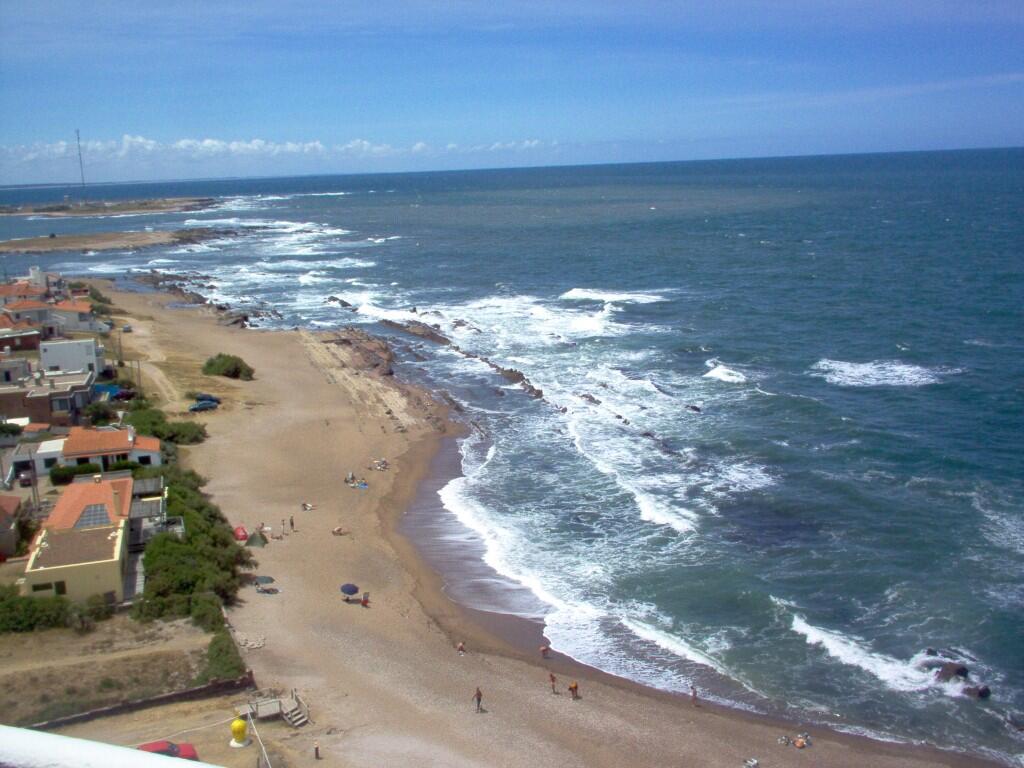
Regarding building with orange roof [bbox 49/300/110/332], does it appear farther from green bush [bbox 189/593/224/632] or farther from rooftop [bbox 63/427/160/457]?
green bush [bbox 189/593/224/632]

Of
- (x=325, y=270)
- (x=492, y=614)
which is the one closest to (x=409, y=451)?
(x=492, y=614)

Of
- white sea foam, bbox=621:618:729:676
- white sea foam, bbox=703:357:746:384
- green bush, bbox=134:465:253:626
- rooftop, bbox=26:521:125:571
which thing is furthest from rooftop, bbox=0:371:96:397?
white sea foam, bbox=703:357:746:384

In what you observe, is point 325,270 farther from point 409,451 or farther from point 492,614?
point 492,614

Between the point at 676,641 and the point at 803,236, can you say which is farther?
the point at 803,236

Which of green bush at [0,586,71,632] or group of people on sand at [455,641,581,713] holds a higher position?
green bush at [0,586,71,632]

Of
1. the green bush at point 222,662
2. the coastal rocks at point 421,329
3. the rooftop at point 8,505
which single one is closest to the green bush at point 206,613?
the green bush at point 222,662
